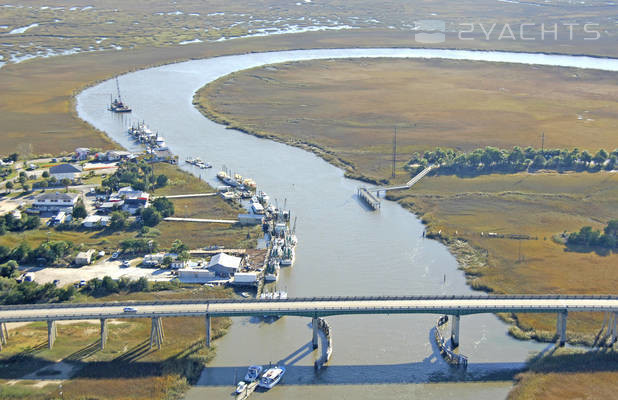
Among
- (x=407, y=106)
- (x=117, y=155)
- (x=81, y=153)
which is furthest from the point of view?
(x=407, y=106)

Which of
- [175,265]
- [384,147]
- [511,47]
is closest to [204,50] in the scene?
[511,47]

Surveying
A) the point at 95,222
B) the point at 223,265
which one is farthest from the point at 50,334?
the point at 95,222

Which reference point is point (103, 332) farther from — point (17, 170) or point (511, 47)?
point (511, 47)

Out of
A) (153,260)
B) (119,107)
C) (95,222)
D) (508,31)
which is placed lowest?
(153,260)

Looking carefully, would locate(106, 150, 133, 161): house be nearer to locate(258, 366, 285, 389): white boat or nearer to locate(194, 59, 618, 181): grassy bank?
locate(194, 59, 618, 181): grassy bank

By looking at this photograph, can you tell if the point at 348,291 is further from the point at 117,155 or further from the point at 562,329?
the point at 117,155

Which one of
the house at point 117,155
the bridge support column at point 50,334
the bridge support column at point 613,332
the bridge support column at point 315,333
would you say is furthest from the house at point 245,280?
the house at point 117,155

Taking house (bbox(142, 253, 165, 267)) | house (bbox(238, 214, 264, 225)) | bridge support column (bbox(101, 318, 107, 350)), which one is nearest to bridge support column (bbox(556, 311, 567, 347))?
bridge support column (bbox(101, 318, 107, 350))

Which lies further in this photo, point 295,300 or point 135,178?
point 135,178
